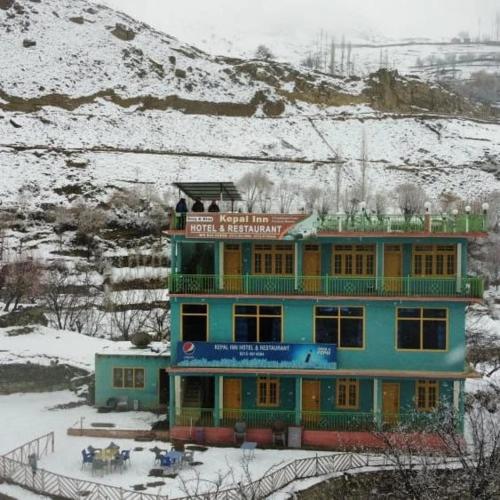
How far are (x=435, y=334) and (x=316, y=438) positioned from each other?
17.6 ft

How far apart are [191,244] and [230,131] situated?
67903 millimetres

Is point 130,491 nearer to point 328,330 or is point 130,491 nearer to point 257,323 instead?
point 257,323

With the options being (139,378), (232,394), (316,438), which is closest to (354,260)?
(316,438)

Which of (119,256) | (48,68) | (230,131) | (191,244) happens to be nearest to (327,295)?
(191,244)

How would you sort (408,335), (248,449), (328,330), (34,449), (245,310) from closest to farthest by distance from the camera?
(34,449) → (248,449) → (408,335) → (328,330) → (245,310)

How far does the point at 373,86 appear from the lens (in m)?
107

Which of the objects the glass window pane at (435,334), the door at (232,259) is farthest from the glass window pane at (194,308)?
the glass window pane at (435,334)

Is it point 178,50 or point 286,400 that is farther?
point 178,50

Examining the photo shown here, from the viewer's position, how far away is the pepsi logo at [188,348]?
22.0m

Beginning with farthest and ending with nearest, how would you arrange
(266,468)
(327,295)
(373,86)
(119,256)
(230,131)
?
1. (373,86)
2. (230,131)
3. (119,256)
4. (327,295)
5. (266,468)

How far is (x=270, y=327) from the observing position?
22438mm

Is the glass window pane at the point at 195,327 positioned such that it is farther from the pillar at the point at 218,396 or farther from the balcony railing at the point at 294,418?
the balcony railing at the point at 294,418

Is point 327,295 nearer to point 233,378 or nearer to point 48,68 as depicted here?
point 233,378

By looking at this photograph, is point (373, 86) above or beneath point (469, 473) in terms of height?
above
